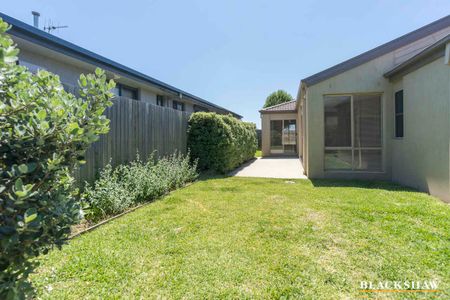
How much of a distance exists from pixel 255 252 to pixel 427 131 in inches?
241

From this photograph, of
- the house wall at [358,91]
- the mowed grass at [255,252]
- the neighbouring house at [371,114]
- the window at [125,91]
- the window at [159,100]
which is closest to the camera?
the mowed grass at [255,252]

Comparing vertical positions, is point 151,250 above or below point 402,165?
below

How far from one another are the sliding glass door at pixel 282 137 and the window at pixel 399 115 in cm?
1024

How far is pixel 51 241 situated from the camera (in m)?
1.46

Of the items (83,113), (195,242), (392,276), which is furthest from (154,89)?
(392,276)

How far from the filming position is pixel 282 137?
18.3 meters

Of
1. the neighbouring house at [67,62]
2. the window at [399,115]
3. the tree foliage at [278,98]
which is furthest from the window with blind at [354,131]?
the tree foliage at [278,98]

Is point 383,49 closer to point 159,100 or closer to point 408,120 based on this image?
point 408,120

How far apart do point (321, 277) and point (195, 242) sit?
1783 millimetres

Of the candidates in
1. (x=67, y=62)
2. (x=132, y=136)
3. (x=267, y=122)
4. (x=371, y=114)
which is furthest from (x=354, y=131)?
(x=267, y=122)

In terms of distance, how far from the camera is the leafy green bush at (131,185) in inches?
182

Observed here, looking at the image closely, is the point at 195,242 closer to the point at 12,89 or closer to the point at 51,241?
the point at 51,241

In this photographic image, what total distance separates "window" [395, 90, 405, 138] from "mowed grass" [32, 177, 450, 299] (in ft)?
10.1

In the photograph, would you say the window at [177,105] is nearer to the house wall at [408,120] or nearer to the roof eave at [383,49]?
the house wall at [408,120]
